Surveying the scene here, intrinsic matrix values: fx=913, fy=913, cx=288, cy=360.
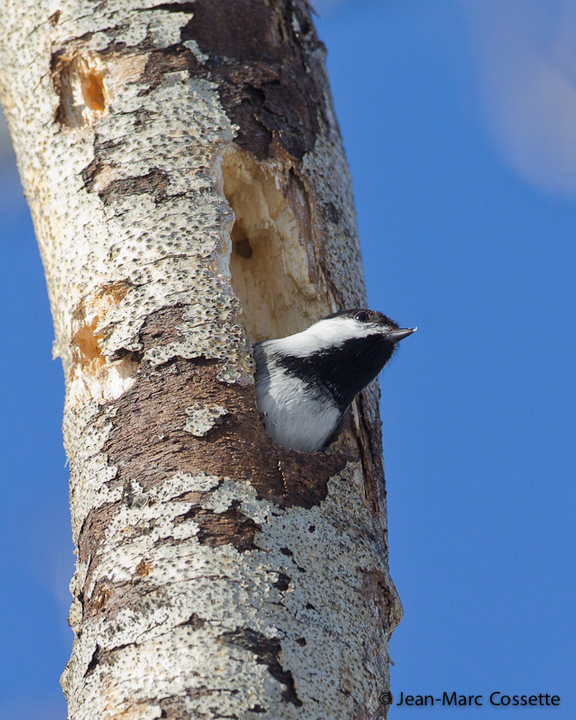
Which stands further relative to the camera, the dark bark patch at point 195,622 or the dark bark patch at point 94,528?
the dark bark patch at point 94,528

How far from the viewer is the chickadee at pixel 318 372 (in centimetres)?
303

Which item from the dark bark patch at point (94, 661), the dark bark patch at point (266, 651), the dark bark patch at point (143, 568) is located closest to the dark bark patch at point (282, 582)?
the dark bark patch at point (266, 651)

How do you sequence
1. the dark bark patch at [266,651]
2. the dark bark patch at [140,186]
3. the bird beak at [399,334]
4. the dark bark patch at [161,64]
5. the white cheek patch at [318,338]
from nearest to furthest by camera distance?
the dark bark patch at [266,651]
the dark bark patch at [140,186]
the dark bark patch at [161,64]
the white cheek patch at [318,338]
the bird beak at [399,334]

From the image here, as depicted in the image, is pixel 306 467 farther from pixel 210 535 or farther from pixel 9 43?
pixel 9 43

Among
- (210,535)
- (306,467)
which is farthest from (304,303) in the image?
(210,535)

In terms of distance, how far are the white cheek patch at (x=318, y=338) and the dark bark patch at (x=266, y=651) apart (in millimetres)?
1305

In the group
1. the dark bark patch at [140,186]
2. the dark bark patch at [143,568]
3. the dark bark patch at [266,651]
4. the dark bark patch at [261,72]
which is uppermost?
the dark bark patch at [261,72]

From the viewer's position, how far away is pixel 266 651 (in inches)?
79.0

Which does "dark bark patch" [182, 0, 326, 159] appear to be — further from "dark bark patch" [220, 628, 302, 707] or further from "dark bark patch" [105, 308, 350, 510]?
"dark bark patch" [220, 628, 302, 707]

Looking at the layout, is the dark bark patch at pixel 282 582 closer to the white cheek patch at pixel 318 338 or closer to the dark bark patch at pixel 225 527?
the dark bark patch at pixel 225 527

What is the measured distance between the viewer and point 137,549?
218 cm

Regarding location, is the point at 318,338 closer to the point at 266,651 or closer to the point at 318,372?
the point at 318,372

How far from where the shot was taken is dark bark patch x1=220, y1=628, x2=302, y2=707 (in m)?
1.98

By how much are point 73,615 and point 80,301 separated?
926 millimetres
